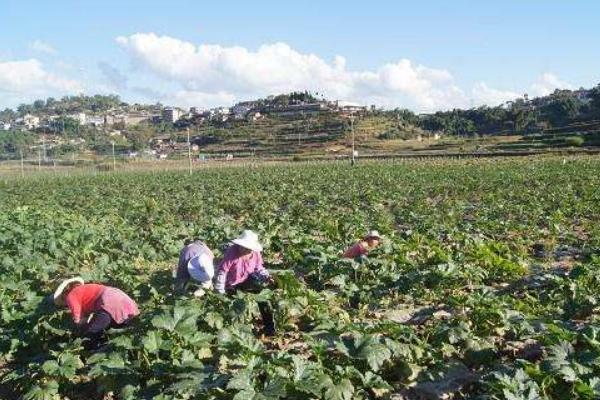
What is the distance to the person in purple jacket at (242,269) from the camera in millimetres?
7906

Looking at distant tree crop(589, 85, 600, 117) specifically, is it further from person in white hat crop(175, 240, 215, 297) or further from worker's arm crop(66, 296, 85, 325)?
worker's arm crop(66, 296, 85, 325)

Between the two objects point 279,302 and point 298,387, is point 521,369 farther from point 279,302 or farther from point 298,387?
point 279,302

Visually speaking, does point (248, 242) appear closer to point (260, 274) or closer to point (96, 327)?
point (260, 274)

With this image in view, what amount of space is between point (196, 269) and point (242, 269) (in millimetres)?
622

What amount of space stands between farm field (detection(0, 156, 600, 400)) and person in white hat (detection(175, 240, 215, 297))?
0.27 meters

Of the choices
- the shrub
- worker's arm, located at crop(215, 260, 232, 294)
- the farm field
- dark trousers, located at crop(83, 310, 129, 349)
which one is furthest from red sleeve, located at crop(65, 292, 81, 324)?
the shrub

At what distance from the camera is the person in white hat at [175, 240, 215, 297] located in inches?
305

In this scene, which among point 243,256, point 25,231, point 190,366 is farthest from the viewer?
point 25,231

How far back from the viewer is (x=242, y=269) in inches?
320

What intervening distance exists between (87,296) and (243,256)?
199 centimetres

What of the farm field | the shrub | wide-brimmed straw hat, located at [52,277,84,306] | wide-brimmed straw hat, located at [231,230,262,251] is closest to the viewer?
the farm field

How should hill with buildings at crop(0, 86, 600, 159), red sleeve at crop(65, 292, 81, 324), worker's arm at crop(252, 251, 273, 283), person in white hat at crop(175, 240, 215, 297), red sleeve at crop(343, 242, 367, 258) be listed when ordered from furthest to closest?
hill with buildings at crop(0, 86, 600, 159) → red sleeve at crop(343, 242, 367, 258) → worker's arm at crop(252, 251, 273, 283) → person in white hat at crop(175, 240, 215, 297) → red sleeve at crop(65, 292, 81, 324)

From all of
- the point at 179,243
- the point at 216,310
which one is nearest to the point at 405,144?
the point at 179,243

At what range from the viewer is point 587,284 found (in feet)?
28.3
